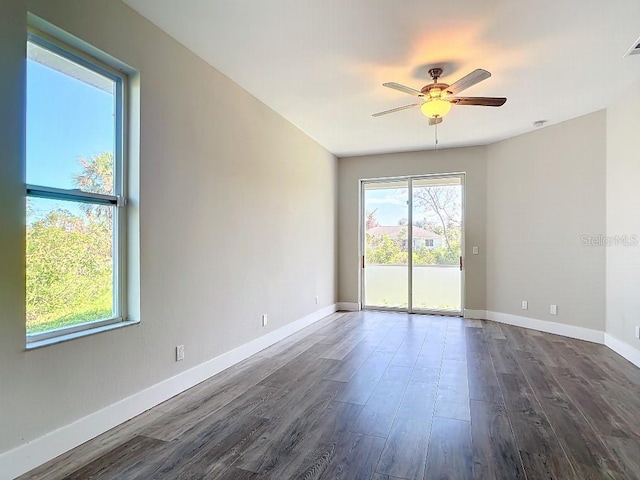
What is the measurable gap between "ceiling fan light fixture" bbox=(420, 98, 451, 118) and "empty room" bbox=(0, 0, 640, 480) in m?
0.04

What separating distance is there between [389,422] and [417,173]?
4.69m

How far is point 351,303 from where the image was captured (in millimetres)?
6746

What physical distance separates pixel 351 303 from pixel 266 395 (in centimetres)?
389

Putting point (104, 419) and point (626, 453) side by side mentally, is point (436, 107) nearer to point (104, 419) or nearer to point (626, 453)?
point (626, 453)

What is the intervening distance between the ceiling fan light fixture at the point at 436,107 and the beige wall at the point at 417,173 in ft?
9.81

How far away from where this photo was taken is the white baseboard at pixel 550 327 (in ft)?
15.2

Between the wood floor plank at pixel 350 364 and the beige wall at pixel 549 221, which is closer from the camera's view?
the wood floor plank at pixel 350 364

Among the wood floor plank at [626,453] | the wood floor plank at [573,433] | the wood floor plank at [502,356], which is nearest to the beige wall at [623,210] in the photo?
the wood floor plank at [502,356]

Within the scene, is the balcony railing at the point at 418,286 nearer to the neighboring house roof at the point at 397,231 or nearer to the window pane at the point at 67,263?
the neighboring house roof at the point at 397,231

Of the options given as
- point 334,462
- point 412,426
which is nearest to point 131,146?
point 334,462

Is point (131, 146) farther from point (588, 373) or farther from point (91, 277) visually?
point (588, 373)

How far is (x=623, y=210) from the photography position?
4086mm

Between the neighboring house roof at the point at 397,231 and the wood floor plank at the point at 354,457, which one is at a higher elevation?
the neighboring house roof at the point at 397,231

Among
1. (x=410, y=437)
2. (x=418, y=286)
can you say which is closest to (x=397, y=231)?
(x=418, y=286)
